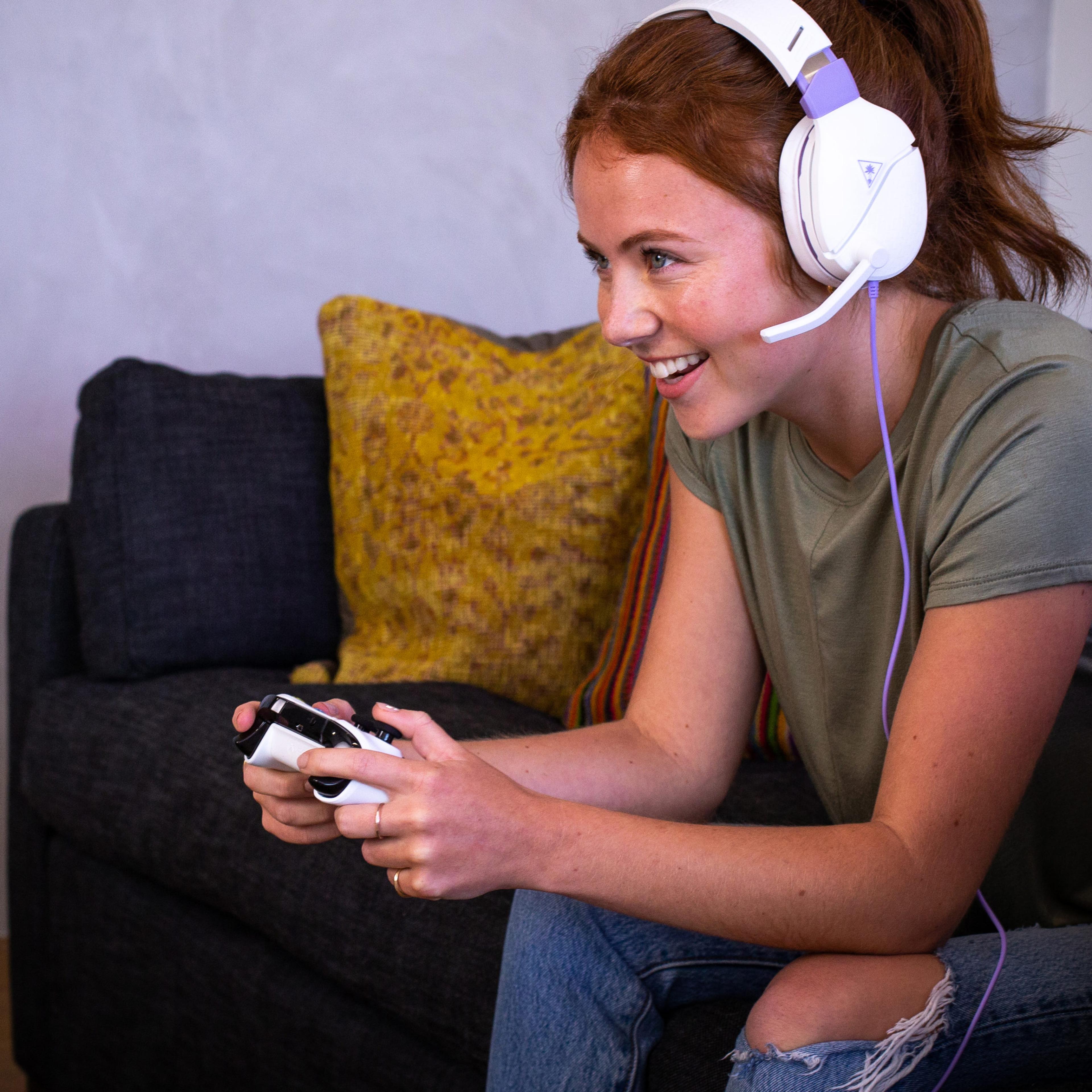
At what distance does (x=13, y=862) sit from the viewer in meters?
1.67

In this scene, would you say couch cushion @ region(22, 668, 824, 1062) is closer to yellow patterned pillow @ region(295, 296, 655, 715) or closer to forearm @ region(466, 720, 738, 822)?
yellow patterned pillow @ region(295, 296, 655, 715)

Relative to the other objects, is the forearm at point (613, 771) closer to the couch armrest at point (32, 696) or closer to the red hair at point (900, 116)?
the red hair at point (900, 116)

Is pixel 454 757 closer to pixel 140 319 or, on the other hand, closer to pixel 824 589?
pixel 824 589

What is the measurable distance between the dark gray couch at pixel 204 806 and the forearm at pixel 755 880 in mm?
158

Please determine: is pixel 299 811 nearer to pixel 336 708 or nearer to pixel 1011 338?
pixel 336 708

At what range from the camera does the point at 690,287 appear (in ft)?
2.61

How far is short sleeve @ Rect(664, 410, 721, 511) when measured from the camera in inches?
39.5

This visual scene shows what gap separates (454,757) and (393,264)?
1.75 metres

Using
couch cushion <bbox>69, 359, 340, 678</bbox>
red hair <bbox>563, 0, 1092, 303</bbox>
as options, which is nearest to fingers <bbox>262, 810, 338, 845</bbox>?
red hair <bbox>563, 0, 1092, 303</bbox>

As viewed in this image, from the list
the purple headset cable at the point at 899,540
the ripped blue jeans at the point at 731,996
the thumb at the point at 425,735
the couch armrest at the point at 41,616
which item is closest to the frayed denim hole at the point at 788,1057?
the ripped blue jeans at the point at 731,996

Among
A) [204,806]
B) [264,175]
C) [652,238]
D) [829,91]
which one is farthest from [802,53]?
[264,175]

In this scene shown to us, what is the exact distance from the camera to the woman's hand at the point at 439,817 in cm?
66

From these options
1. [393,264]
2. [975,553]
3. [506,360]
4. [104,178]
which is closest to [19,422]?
[104,178]

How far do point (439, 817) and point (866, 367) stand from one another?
462 mm
